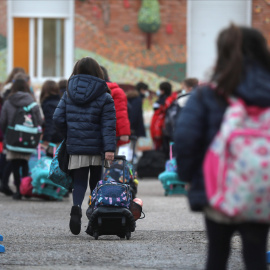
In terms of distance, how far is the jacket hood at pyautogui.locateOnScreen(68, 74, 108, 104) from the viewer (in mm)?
8305

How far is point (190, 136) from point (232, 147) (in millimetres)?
228

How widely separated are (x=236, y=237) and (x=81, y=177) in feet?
5.22

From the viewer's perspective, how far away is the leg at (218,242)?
4.39 meters

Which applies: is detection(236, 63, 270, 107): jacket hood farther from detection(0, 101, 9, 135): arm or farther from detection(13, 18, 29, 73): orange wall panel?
detection(13, 18, 29, 73): orange wall panel

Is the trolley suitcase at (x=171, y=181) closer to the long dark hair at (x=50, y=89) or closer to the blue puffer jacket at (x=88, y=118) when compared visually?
the long dark hair at (x=50, y=89)

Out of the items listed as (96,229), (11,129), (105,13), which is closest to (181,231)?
(96,229)

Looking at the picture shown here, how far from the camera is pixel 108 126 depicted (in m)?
8.36

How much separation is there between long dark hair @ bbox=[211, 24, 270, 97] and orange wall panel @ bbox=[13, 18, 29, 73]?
1786 cm

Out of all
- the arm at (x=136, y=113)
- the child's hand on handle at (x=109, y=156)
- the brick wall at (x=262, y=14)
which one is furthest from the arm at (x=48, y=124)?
the brick wall at (x=262, y=14)

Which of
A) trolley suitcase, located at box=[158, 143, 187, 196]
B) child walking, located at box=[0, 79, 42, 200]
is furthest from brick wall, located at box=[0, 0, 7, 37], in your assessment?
trolley suitcase, located at box=[158, 143, 187, 196]

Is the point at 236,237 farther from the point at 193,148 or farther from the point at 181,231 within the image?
the point at 193,148

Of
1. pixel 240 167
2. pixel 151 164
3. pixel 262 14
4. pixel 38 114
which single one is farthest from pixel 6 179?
pixel 262 14

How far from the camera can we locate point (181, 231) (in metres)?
8.99

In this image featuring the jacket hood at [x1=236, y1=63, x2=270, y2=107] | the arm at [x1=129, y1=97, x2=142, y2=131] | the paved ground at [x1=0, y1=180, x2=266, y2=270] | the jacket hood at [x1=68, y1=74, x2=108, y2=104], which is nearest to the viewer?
the jacket hood at [x1=236, y1=63, x2=270, y2=107]
